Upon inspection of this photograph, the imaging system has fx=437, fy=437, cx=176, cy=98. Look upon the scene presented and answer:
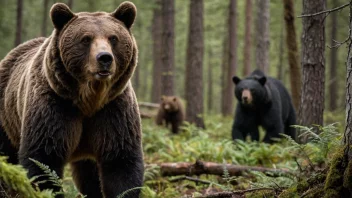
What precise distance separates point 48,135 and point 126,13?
5.45ft

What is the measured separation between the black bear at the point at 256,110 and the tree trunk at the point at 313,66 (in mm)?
3892

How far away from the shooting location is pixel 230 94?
2556 centimetres

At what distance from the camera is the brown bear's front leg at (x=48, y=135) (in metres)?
4.64

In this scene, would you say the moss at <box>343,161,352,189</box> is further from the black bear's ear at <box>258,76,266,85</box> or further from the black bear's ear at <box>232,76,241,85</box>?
the black bear's ear at <box>232,76,241,85</box>

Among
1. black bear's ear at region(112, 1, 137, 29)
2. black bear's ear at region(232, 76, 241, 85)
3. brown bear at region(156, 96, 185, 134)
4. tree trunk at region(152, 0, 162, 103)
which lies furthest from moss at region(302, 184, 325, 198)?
tree trunk at region(152, 0, 162, 103)

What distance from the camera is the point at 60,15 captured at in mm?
4895

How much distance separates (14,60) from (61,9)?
2.11m

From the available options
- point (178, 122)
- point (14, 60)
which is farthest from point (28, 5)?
point (14, 60)

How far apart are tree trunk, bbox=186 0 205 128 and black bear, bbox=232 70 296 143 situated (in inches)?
151

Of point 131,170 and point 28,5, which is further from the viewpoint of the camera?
point 28,5

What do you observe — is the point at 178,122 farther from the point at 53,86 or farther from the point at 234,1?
the point at 53,86

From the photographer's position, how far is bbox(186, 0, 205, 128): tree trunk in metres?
15.7

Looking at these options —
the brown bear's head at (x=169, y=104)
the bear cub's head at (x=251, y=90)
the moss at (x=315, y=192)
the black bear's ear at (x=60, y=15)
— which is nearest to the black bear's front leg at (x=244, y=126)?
the bear cub's head at (x=251, y=90)

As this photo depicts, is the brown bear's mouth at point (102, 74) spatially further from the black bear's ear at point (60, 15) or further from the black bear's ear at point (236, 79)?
the black bear's ear at point (236, 79)
